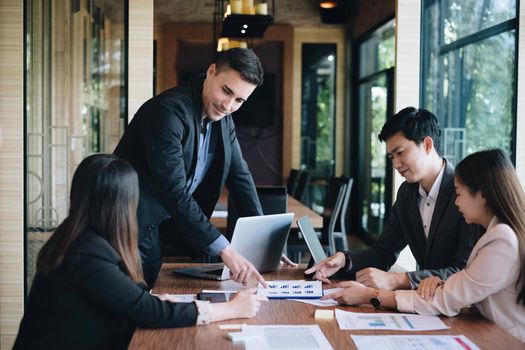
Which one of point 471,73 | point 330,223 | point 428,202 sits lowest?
point 330,223

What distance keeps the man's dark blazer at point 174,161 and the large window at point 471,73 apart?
2.41 m

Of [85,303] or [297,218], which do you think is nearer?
[85,303]

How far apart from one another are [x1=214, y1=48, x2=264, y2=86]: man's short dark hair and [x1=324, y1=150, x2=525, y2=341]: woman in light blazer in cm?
91

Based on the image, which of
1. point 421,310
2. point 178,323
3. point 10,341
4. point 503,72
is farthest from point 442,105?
point 178,323

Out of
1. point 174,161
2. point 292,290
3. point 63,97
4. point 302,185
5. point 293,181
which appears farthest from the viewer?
point 293,181

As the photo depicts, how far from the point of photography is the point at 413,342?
6.20ft

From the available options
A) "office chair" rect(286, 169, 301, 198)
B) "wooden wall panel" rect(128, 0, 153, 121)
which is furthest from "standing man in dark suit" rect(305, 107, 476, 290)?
"office chair" rect(286, 169, 301, 198)

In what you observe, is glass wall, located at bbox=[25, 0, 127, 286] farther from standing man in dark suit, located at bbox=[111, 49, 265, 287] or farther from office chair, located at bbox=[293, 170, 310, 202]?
office chair, located at bbox=[293, 170, 310, 202]

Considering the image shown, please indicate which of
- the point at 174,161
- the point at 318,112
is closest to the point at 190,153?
the point at 174,161

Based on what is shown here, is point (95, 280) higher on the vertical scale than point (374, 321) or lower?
higher

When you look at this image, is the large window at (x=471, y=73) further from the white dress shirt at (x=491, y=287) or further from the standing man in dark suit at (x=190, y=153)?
the white dress shirt at (x=491, y=287)

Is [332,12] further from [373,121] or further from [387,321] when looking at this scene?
[387,321]

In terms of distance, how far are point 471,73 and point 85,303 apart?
456 centimetres

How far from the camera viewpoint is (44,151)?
4.40 metres
